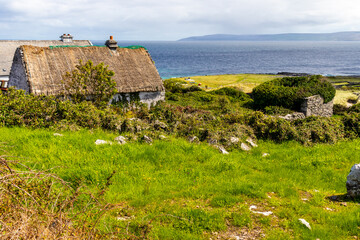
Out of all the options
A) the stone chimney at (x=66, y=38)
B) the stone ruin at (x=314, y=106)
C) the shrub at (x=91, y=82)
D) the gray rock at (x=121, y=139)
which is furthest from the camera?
the stone chimney at (x=66, y=38)

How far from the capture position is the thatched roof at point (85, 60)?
18744 millimetres

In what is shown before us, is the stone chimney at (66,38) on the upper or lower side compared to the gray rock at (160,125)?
upper

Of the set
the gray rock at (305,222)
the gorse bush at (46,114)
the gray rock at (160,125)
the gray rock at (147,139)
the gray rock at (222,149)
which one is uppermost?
the gorse bush at (46,114)

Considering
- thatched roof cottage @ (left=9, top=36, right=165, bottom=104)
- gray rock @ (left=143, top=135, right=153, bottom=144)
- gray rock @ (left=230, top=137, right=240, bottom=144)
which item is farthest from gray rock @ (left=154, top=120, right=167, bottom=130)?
thatched roof cottage @ (left=9, top=36, right=165, bottom=104)

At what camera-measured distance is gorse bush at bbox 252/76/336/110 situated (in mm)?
21984

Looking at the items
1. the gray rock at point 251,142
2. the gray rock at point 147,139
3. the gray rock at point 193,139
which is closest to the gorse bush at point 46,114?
the gray rock at point 147,139

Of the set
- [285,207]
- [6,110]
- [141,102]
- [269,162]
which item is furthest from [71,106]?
[141,102]

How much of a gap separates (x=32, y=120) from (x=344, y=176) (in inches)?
426

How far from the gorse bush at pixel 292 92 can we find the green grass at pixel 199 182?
12.3 m

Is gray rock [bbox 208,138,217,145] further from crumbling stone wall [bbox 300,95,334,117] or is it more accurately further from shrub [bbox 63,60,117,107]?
crumbling stone wall [bbox 300,95,334,117]

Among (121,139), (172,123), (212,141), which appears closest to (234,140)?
(212,141)

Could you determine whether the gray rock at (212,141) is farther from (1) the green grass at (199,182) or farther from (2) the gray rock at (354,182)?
(2) the gray rock at (354,182)

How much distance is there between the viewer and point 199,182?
287 inches

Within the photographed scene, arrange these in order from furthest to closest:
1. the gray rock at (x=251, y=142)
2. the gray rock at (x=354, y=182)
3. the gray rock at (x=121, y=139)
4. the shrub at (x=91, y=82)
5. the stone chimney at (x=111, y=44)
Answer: the stone chimney at (x=111, y=44), the shrub at (x=91, y=82), the gray rock at (x=251, y=142), the gray rock at (x=121, y=139), the gray rock at (x=354, y=182)
